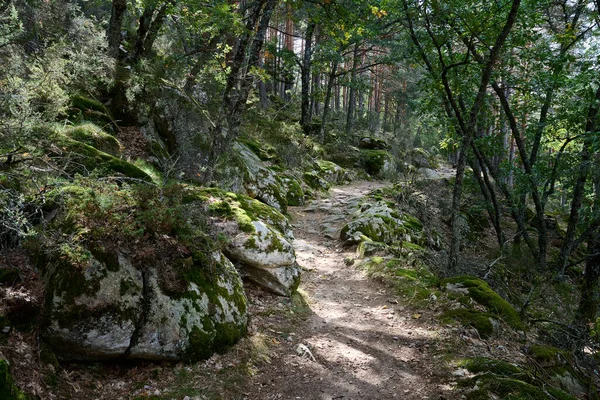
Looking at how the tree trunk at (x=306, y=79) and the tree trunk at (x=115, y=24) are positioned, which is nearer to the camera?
the tree trunk at (x=115, y=24)

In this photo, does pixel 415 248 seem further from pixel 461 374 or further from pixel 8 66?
pixel 8 66

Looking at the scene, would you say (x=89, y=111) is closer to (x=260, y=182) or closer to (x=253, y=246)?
(x=260, y=182)

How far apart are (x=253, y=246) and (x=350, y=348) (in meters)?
2.09

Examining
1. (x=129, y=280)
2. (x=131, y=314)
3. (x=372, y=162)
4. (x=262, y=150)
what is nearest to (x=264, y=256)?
(x=129, y=280)

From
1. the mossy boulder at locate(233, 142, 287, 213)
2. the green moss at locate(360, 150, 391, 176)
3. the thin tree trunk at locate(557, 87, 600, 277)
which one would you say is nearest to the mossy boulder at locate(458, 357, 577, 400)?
the thin tree trunk at locate(557, 87, 600, 277)

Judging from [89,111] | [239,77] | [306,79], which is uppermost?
[306,79]

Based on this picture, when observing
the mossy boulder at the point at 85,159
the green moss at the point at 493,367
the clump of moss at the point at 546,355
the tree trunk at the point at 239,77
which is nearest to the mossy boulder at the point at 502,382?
the green moss at the point at 493,367

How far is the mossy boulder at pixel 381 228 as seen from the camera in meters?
9.29

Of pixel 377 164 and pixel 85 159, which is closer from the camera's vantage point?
pixel 85 159

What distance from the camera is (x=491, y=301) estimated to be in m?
5.91

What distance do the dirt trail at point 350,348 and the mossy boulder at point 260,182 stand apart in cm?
320

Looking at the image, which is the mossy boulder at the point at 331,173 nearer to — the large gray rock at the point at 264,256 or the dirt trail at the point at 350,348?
the dirt trail at the point at 350,348

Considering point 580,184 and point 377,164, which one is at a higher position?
point 377,164

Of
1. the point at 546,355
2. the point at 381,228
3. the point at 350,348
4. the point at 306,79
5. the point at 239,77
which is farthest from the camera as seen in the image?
the point at 306,79
